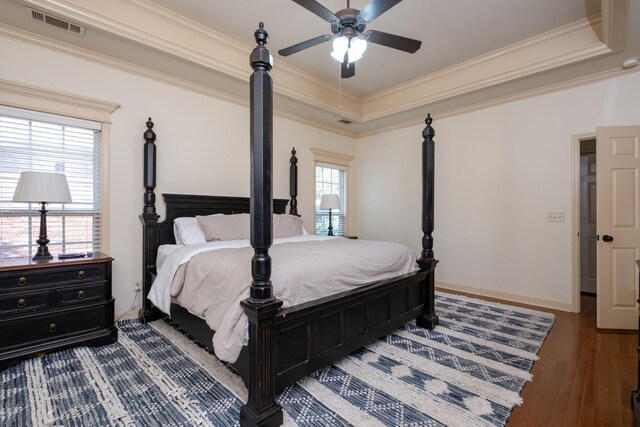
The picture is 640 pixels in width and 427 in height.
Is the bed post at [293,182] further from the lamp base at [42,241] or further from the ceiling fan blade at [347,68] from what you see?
the lamp base at [42,241]

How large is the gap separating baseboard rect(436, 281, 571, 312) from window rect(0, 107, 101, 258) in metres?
4.59

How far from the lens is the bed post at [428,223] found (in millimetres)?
3084

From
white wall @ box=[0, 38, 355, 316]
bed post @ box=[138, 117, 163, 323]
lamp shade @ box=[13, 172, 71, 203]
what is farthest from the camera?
bed post @ box=[138, 117, 163, 323]

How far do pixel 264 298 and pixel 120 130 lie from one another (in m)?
2.72

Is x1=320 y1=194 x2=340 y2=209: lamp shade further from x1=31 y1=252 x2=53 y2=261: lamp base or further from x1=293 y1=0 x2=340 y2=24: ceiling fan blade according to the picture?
x1=31 y1=252 x2=53 y2=261: lamp base

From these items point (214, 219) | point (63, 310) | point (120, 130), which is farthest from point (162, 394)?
point (120, 130)

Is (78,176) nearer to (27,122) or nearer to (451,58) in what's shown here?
(27,122)

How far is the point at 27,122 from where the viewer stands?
9.04 ft

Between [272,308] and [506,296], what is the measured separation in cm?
370

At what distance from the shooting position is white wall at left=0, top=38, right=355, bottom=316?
2830 millimetres

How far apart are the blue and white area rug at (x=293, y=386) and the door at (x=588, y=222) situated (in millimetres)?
2500

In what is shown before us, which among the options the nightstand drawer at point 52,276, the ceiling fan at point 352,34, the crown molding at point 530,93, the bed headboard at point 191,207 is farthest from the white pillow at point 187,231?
the crown molding at point 530,93

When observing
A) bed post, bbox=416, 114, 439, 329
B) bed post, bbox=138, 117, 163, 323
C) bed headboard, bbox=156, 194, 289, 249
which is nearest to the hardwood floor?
bed post, bbox=416, 114, 439, 329

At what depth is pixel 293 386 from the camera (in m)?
2.05
